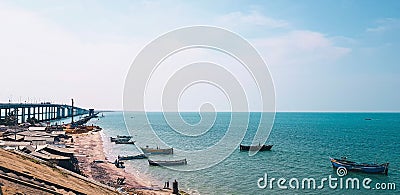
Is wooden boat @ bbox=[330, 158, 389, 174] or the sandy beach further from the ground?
the sandy beach

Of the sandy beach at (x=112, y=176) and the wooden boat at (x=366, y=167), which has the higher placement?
the sandy beach at (x=112, y=176)

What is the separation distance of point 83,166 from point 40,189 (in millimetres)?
26738

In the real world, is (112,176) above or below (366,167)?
above

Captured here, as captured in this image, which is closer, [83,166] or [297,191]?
[297,191]

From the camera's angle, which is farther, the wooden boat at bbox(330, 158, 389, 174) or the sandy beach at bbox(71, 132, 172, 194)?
the wooden boat at bbox(330, 158, 389, 174)

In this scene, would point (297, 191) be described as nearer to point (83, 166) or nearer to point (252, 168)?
point (252, 168)

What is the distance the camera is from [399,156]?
6050 cm

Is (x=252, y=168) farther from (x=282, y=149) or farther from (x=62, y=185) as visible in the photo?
(x=62, y=185)

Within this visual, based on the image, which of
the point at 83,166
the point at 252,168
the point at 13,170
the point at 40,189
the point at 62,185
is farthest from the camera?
the point at 252,168

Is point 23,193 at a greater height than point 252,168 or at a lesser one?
greater

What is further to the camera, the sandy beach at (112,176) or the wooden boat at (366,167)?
the wooden boat at (366,167)

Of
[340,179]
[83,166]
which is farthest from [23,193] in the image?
[340,179]

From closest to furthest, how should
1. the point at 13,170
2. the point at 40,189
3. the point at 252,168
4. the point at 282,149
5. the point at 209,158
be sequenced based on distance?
the point at 40,189, the point at 13,170, the point at 252,168, the point at 209,158, the point at 282,149

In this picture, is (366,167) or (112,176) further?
(366,167)
